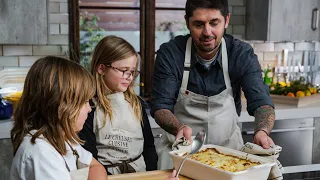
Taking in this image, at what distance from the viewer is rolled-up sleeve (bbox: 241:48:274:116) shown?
225 cm

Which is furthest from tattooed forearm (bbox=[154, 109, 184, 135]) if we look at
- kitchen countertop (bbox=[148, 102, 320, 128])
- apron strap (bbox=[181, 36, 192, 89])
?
kitchen countertop (bbox=[148, 102, 320, 128])

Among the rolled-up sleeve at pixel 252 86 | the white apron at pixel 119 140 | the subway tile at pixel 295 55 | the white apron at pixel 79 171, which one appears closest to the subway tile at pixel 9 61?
the white apron at pixel 119 140

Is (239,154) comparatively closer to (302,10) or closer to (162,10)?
(162,10)

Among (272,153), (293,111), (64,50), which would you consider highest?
(64,50)

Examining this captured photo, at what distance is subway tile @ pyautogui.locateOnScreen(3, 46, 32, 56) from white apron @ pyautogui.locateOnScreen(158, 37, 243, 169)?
5.94 ft

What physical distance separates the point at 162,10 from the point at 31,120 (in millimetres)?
2782

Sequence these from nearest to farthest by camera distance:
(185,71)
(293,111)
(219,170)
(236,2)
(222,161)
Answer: (219,170) → (222,161) → (185,71) → (293,111) → (236,2)

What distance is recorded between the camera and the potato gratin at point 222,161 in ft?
5.51

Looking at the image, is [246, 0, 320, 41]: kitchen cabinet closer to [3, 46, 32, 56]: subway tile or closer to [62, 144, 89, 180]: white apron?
[3, 46, 32, 56]: subway tile

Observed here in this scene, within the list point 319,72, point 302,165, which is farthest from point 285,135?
point 319,72

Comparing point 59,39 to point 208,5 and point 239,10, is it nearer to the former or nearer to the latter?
point 239,10

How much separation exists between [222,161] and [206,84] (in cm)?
71

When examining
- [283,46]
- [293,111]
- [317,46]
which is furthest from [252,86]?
[317,46]

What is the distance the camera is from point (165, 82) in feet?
7.66
